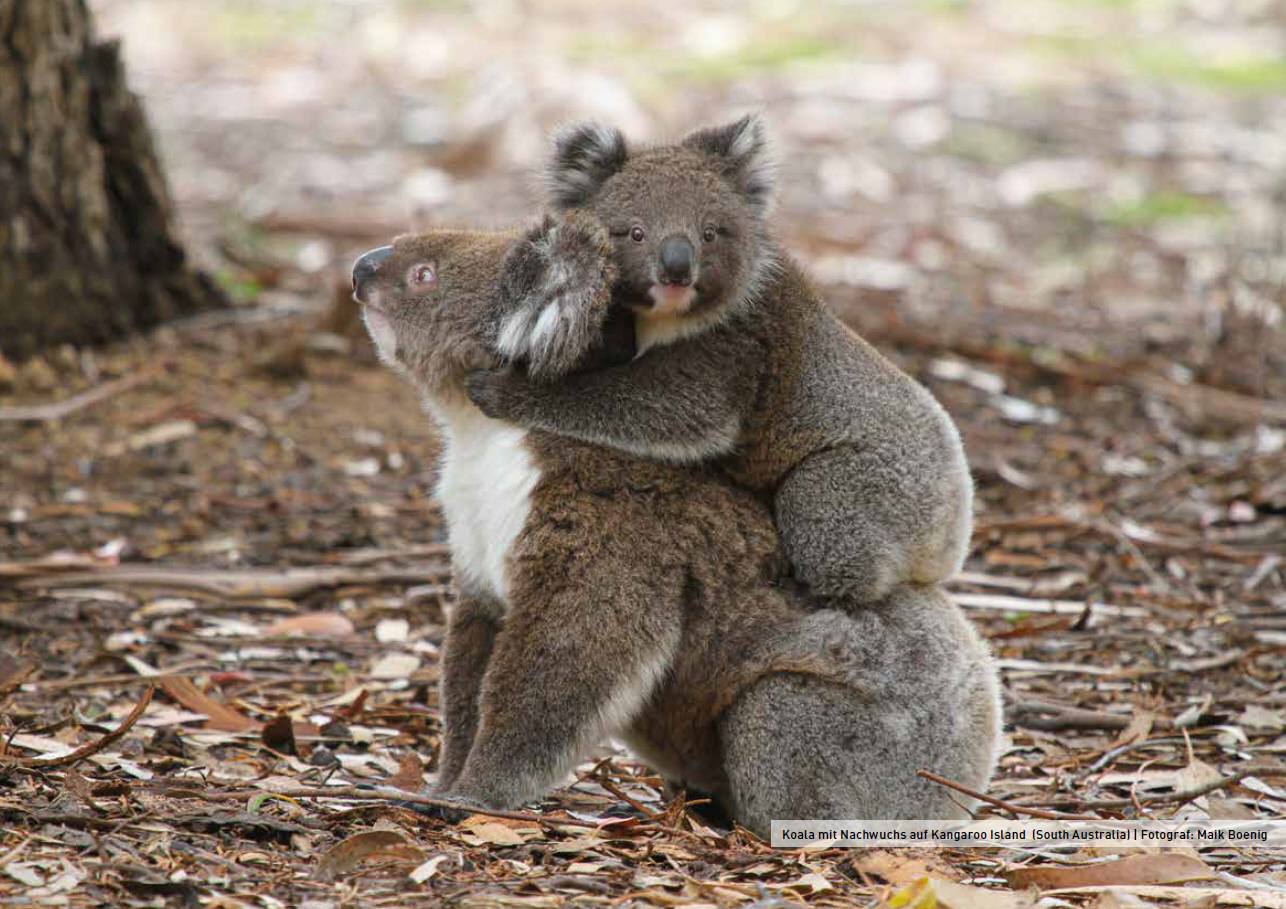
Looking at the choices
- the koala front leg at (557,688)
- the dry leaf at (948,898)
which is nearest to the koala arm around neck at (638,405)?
the koala front leg at (557,688)

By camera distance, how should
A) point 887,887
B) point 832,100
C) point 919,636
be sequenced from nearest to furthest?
point 887,887
point 919,636
point 832,100

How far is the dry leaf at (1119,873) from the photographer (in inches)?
149

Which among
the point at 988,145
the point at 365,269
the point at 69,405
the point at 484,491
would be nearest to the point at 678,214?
the point at 365,269

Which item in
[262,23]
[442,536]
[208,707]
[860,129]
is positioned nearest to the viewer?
[208,707]

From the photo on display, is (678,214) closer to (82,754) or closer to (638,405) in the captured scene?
(638,405)

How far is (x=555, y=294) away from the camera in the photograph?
4.17 metres

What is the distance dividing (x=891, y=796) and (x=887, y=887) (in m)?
0.48

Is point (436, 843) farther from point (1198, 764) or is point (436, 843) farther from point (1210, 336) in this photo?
point (1210, 336)

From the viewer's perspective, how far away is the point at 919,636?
428 centimetres

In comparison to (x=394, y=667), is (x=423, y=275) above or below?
above

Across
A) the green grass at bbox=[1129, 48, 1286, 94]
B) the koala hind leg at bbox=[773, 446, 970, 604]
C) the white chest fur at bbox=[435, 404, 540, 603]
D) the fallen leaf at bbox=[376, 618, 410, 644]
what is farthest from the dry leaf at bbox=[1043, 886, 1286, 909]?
the green grass at bbox=[1129, 48, 1286, 94]

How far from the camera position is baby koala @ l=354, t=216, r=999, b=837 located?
4.02 metres

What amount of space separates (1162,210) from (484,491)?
10.1 metres

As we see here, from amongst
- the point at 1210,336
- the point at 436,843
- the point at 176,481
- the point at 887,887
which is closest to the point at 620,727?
the point at 436,843
